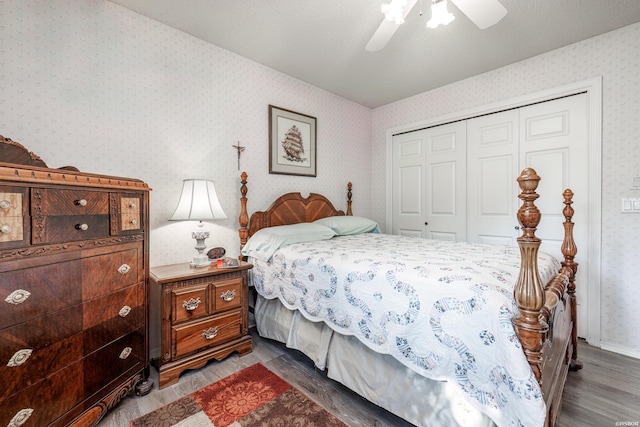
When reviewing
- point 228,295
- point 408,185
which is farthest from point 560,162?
point 228,295

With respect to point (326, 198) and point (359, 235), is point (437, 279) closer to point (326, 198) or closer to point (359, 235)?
point (359, 235)

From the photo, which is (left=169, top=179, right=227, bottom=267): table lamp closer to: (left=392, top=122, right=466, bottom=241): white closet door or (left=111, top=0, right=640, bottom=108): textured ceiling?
(left=111, top=0, right=640, bottom=108): textured ceiling

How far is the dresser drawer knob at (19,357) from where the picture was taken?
108cm

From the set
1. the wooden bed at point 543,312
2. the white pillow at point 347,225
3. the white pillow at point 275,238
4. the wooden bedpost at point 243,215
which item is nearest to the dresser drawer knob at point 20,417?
the white pillow at point 275,238

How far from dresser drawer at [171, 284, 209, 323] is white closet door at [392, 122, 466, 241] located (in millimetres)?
2678

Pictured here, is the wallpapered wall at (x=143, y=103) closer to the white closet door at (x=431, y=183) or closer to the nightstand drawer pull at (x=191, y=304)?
the nightstand drawer pull at (x=191, y=304)

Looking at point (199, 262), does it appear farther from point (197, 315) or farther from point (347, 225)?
point (347, 225)

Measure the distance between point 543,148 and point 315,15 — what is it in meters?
2.39

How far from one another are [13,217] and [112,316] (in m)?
0.67

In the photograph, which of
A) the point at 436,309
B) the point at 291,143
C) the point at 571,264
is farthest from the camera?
the point at 291,143

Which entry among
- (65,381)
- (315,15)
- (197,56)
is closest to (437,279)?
(65,381)

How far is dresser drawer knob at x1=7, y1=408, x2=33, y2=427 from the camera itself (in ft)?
3.55

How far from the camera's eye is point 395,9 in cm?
150

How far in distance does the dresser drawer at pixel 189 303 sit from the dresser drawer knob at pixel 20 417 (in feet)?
2.47
